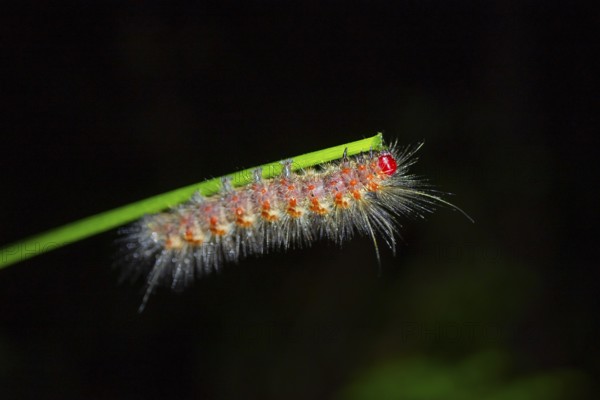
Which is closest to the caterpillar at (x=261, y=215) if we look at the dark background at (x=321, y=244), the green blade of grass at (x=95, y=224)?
the green blade of grass at (x=95, y=224)

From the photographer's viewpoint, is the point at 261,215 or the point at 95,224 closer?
the point at 95,224

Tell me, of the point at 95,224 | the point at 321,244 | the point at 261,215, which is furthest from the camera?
the point at 321,244

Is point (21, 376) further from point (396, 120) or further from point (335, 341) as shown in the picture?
point (396, 120)

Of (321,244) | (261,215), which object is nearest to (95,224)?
(261,215)

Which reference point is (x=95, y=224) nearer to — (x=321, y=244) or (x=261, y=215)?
(x=261, y=215)

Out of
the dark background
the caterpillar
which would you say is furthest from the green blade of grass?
the dark background

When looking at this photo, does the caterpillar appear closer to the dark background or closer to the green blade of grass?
the green blade of grass

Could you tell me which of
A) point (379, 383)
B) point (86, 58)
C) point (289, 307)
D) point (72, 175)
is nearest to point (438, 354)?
point (379, 383)
